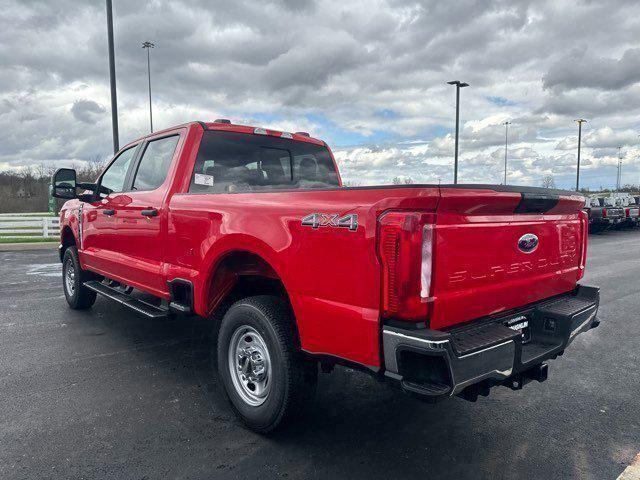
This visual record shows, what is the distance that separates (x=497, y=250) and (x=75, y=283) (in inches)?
214

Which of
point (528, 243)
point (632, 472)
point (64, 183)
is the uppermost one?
point (64, 183)

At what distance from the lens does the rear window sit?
418cm

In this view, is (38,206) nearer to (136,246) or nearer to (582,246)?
(136,246)

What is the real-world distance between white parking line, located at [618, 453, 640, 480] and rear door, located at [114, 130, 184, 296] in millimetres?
3323

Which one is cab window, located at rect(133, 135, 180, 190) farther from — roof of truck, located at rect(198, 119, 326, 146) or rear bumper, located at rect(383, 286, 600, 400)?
rear bumper, located at rect(383, 286, 600, 400)

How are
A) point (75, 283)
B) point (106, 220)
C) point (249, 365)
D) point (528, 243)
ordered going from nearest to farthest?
1. point (528, 243)
2. point (249, 365)
3. point (106, 220)
4. point (75, 283)

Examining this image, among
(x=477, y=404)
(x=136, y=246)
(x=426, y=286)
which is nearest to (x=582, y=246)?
(x=477, y=404)

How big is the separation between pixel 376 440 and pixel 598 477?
47.0 inches

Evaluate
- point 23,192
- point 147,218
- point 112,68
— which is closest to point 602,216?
point 112,68

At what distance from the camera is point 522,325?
117 inches

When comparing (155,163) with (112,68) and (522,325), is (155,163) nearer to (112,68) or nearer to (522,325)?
(522,325)

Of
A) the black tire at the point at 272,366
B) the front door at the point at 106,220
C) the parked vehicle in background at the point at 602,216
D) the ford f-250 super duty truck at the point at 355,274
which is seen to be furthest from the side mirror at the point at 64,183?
the parked vehicle in background at the point at 602,216

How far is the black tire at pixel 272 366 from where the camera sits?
286 cm

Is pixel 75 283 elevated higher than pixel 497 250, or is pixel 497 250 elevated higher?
pixel 497 250
